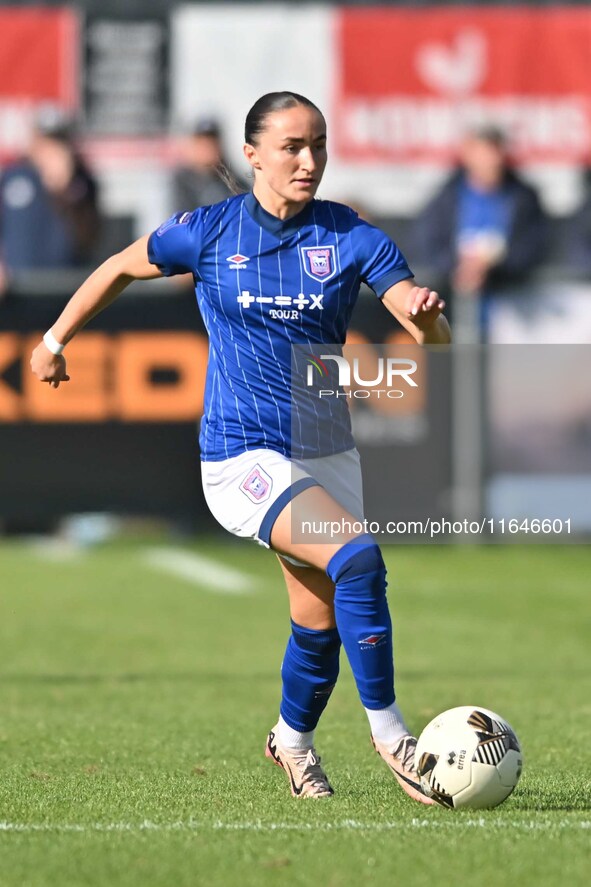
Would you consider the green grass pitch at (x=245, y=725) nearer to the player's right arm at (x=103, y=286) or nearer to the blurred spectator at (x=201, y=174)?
the player's right arm at (x=103, y=286)

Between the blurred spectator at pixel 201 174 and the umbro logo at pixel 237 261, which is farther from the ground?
the umbro logo at pixel 237 261

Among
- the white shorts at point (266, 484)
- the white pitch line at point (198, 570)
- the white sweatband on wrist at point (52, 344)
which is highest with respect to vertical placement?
the white sweatband on wrist at point (52, 344)

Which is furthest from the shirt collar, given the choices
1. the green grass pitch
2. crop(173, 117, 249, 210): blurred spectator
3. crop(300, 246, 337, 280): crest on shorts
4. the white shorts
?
crop(173, 117, 249, 210): blurred spectator

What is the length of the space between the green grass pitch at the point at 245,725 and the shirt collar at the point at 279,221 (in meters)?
1.84

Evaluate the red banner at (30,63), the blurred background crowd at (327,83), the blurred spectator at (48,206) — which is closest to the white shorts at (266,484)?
the blurred spectator at (48,206)

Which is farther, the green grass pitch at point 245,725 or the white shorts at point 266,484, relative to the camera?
the white shorts at point 266,484

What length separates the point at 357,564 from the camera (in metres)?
5.37

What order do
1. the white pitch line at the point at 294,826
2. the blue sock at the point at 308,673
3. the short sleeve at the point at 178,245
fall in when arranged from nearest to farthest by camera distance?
the white pitch line at the point at 294,826 → the short sleeve at the point at 178,245 → the blue sock at the point at 308,673

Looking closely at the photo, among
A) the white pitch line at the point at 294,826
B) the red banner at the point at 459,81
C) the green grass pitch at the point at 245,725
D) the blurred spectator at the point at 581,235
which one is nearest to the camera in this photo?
the green grass pitch at the point at 245,725

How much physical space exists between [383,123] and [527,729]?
12.6 meters

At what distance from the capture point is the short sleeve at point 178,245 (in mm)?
5699

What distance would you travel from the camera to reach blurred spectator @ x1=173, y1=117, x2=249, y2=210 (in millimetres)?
13523

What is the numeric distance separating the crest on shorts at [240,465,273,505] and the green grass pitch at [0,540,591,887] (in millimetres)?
982

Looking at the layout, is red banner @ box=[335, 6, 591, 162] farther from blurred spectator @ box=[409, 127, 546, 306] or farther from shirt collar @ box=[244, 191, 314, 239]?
shirt collar @ box=[244, 191, 314, 239]
